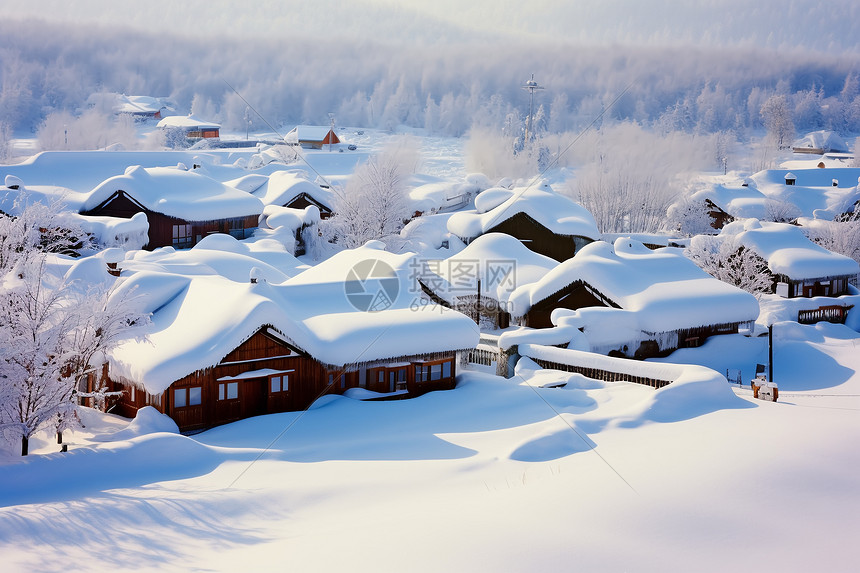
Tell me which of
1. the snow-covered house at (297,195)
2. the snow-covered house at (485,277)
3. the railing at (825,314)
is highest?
the snow-covered house at (297,195)

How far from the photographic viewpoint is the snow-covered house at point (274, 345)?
2144cm

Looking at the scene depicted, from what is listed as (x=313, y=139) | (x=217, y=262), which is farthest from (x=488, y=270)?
(x=313, y=139)

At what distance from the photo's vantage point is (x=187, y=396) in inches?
846

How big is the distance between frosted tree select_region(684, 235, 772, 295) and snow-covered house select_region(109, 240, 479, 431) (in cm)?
2385

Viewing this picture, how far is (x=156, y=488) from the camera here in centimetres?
1597

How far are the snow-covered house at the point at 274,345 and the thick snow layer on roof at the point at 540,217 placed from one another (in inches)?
920

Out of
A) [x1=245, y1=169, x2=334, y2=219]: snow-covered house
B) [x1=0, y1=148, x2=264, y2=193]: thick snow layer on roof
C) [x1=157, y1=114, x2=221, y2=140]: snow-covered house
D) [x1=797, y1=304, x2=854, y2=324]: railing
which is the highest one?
[x1=157, y1=114, x2=221, y2=140]: snow-covered house

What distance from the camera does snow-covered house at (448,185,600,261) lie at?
49.0 m

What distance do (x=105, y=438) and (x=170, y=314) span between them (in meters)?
5.30

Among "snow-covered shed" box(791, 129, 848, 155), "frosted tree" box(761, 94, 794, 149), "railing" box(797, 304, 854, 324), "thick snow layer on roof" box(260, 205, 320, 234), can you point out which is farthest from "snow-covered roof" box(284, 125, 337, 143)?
"frosted tree" box(761, 94, 794, 149)

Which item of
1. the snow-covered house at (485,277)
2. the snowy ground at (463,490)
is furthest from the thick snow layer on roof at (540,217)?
the snowy ground at (463,490)

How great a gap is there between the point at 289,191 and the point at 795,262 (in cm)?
3374
